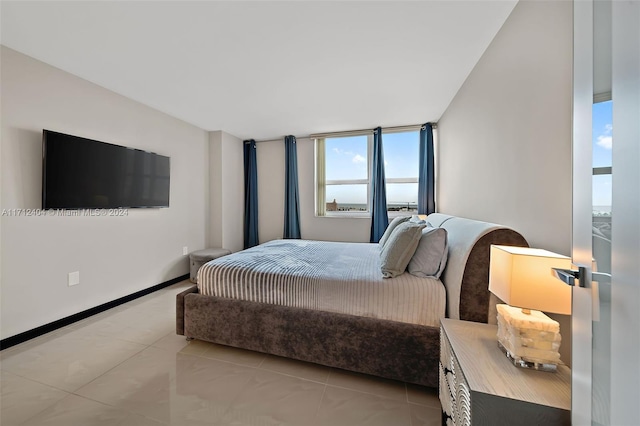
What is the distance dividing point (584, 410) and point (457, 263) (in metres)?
0.87

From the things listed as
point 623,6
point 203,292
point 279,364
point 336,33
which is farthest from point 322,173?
point 623,6

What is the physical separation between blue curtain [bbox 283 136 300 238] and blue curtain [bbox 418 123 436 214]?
7.01 feet

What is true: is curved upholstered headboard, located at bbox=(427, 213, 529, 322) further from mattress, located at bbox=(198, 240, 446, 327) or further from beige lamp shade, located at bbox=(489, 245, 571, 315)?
beige lamp shade, located at bbox=(489, 245, 571, 315)

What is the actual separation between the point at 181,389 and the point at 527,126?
8.75 feet

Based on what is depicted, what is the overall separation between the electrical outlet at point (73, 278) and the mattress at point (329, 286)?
1.46 meters

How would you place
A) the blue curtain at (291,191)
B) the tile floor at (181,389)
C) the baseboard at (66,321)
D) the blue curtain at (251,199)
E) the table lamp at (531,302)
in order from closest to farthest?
1. the table lamp at (531,302)
2. the tile floor at (181,389)
3. the baseboard at (66,321)
4. the blue curtain at (291,191)
5. the blue curtain at (251,199)

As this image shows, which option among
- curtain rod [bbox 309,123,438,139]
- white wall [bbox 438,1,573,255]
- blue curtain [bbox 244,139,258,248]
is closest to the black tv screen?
blue curtain [bbox 244,139,258,248]

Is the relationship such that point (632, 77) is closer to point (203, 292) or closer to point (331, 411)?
point (331, 411)

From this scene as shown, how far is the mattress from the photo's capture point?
1519 millimetres

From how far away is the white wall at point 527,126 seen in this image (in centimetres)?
112

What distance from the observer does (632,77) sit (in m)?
0.47

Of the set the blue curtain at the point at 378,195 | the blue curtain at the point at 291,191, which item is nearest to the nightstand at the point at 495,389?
the blue curtain at the point at 378,195

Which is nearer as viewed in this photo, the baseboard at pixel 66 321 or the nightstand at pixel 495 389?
the nightstand at pixel 495 389

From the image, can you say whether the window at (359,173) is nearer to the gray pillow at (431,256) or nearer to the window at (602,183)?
the gray pillow at (431,256)
